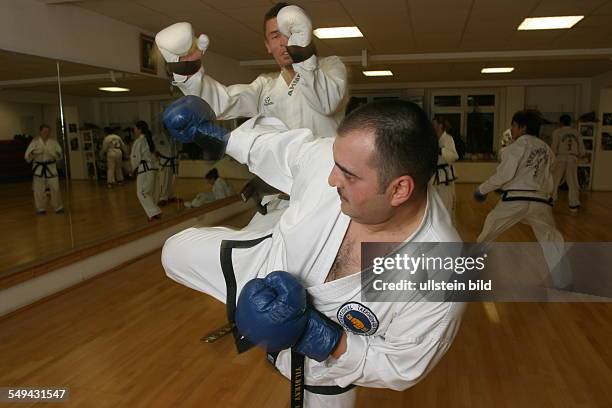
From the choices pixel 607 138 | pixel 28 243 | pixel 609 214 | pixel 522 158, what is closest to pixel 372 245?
pixel 522 158

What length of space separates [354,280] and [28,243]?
3.44 meters

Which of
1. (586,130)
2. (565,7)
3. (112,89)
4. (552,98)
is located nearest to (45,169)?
(112,89)

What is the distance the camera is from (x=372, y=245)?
3.62ft

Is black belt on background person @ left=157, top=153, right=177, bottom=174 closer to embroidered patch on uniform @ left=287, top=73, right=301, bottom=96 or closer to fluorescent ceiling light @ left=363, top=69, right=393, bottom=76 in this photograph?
embroidered patch on uniform @ left=287, top=73, right=301, bottom=96

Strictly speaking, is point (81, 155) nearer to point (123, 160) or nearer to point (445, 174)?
point (123, 160)

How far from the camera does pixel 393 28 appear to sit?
545 cm

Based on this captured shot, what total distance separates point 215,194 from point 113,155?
2.23 m

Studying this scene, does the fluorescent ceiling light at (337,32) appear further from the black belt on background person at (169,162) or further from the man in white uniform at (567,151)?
the man in white uniform at (567,151)

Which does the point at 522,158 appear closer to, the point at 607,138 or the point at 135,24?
the point at 135,24

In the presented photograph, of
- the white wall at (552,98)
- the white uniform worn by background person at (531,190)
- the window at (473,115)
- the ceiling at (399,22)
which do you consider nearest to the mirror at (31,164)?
the ceiling at (399,22)

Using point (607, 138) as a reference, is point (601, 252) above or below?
below

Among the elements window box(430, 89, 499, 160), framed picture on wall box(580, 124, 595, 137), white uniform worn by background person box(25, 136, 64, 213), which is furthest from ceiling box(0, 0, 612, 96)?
window box(430, 89, 499, 160)

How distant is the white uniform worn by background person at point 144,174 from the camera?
5258mm

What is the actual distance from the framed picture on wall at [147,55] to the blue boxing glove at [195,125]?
4.13 metres
